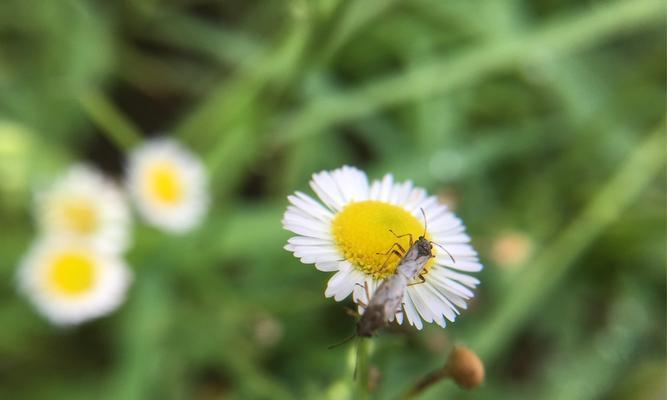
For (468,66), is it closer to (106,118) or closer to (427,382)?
(106,118)

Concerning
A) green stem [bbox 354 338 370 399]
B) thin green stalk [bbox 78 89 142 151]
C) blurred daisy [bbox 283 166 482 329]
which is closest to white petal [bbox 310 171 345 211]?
blurred daisy [bbox 283 166 482 329]

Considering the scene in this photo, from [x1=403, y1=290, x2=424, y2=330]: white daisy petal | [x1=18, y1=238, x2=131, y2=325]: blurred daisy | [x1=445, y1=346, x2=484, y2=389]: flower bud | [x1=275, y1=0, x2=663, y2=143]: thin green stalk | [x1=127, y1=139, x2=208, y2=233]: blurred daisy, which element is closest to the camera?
[x1=403, y1=290, x2=424, y2=330]: white daisy petal

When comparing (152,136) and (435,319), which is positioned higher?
(152,136)

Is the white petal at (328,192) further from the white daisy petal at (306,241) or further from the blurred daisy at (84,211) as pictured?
the blurred daisy at (84,211)

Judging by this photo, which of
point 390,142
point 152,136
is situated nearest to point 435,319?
point 390,142

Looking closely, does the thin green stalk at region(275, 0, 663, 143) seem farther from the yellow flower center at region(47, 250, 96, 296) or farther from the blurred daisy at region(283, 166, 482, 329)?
the blurred daisy at region(283, 166, 482, 329)

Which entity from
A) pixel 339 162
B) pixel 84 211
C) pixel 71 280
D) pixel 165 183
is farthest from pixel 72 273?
pixel 339 162

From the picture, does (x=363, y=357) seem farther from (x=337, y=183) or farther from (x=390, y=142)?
(x=390, y=142)
